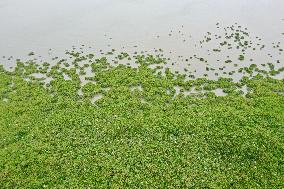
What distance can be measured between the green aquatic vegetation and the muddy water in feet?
13.2

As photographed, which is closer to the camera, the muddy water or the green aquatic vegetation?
the green aquatic vegetation

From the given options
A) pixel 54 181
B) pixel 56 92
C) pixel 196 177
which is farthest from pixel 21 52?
pixel 196 177

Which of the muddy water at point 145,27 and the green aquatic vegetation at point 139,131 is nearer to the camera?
the green aquatic vegetation at point 139,131

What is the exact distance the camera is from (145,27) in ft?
127

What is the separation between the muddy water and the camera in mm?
33844

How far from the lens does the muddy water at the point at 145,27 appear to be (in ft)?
111

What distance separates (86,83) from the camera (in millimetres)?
29125

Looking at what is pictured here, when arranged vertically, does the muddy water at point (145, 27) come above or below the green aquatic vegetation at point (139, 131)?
above

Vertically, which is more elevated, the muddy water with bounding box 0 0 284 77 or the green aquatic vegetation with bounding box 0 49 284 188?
the muddy water with bounding box 0 0 284 77

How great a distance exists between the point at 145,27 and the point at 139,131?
704 inches

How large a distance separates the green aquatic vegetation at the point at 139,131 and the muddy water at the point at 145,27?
4.04 m

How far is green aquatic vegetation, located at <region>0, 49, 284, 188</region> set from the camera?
20.3 metres

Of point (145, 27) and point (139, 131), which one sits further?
point (145, 27)

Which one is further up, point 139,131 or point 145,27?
point 145,27
